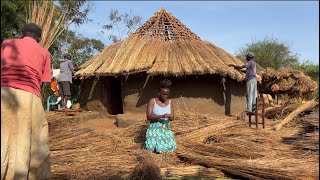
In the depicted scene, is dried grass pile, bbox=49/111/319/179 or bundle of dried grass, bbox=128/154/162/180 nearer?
bundle of dried grass, bbox=128/154/162/180

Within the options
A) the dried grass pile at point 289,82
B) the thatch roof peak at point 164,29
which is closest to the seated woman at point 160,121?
the thatch roof peak at point 164,29

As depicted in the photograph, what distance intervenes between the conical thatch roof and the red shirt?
22.3 feet

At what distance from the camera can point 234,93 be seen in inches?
451

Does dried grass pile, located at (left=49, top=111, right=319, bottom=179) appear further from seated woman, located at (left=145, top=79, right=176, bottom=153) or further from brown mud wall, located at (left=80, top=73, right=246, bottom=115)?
brown mud wall, located at (left=80, top=73, right=246, bottom=115)

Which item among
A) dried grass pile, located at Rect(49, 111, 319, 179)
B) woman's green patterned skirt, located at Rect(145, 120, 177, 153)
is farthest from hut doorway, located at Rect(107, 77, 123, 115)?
woman's green patterned skirt, located at Rect(145, 120, 177, 153)

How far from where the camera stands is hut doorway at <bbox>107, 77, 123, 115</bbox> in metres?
12.2

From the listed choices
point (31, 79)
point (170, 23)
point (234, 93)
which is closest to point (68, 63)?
point (170, 23)

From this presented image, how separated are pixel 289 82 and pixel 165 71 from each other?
4083 mm

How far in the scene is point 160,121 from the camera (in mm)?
5594

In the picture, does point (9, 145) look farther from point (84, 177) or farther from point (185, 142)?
point (185, 142)

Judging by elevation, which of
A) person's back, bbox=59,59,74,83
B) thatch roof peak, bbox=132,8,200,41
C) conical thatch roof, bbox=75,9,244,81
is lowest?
person's back, bbox=59,59,74,83

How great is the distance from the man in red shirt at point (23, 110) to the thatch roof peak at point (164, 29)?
883 centimetres

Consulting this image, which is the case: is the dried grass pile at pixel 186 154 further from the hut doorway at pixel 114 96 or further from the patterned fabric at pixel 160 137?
the hut doorway at pixel 114 96

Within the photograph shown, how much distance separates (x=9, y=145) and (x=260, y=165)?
292 centimetres
